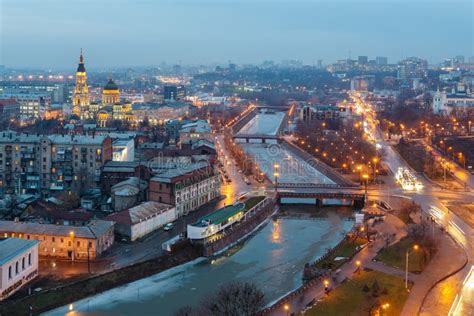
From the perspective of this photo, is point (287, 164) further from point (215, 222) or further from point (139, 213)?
point (139, 213)

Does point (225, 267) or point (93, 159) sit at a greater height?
point (93, 159)

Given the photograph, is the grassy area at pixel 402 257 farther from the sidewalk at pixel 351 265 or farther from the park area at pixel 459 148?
the park area at pixel 459 148

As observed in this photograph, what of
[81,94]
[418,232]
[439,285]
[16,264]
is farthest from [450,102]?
[16,264]

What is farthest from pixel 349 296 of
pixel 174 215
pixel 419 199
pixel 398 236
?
pixel 419 199

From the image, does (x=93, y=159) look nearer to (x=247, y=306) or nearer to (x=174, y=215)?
(x=174, y=215)

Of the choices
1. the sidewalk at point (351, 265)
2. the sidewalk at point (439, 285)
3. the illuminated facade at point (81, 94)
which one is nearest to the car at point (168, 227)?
the sidewalk at point (351, 265)

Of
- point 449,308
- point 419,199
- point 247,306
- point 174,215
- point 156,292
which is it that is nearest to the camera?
point 247,306
